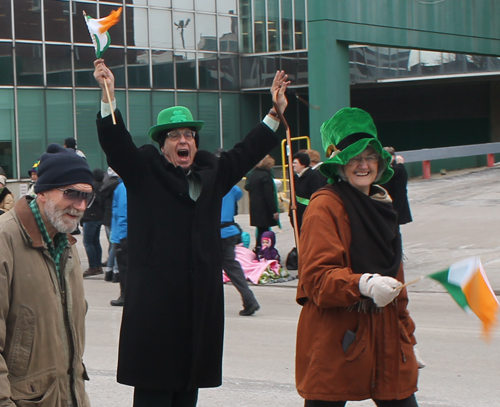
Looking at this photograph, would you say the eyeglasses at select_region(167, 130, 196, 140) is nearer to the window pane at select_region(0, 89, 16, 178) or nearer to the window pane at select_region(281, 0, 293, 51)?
the window pane at select_region(0, 89, 16, 178)

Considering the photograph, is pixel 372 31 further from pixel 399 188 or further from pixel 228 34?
pixel 399 188

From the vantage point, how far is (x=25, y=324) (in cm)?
286

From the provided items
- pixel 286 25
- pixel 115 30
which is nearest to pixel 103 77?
pixel 115 30

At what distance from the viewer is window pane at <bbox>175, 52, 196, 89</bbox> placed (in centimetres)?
2814

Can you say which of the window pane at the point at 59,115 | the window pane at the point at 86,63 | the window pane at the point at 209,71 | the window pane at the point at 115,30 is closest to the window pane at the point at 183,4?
the window pane at the point at 209,71

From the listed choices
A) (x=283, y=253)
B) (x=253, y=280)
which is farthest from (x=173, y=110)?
(x=283, y=253)

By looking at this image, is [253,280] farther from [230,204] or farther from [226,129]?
[226,129]

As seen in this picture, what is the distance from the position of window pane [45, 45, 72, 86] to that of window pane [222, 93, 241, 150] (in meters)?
6.70

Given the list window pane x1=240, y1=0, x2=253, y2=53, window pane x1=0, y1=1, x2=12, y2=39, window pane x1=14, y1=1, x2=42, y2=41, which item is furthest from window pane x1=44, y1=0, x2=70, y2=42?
window pane x1=240, y1=0, x2=253, y2=53

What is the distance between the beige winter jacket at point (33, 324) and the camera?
2824 mm

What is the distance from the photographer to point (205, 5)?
28.4 meters

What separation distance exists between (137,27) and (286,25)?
599 cm

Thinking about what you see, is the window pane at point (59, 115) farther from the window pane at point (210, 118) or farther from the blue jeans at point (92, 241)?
the blue jeans at point (92, 241)

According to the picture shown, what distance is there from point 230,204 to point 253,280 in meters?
2.06
